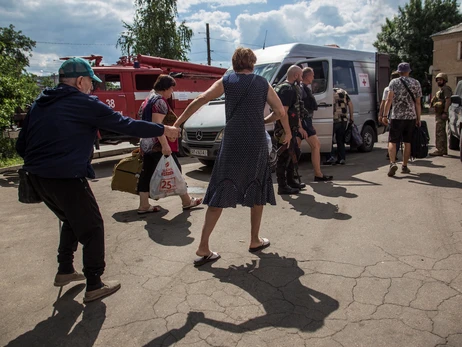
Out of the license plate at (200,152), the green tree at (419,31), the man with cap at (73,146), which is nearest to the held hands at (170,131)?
the man with cap at (73,146)

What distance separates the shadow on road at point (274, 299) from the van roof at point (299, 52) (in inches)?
217

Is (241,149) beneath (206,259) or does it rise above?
above

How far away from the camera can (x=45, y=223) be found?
5309 mm

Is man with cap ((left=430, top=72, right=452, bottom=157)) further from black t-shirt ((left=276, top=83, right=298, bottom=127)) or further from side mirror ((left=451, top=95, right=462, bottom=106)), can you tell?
black t-shirt ((left=276, top=83, right=298, bottom=127))

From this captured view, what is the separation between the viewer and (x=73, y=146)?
2914 millimetres

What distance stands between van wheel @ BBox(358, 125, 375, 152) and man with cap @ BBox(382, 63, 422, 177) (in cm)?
285

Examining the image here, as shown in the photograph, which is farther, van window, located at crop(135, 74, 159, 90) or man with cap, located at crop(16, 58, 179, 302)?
van window, located at crop(135, 74, 159, 90)

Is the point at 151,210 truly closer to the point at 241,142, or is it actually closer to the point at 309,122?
the point at 241,142

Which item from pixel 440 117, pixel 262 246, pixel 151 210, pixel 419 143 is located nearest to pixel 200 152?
pixel 151 210

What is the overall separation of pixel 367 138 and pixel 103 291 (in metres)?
8.24

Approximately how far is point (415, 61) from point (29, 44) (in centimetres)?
4007

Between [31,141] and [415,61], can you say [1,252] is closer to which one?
[31,141]

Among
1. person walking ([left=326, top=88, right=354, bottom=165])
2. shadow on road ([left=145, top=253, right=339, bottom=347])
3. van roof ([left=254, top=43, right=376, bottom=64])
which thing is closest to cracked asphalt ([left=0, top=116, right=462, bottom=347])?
shadow on road ([left=145, top=253, right=339, bottom=347])

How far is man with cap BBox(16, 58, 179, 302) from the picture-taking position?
2.87m
